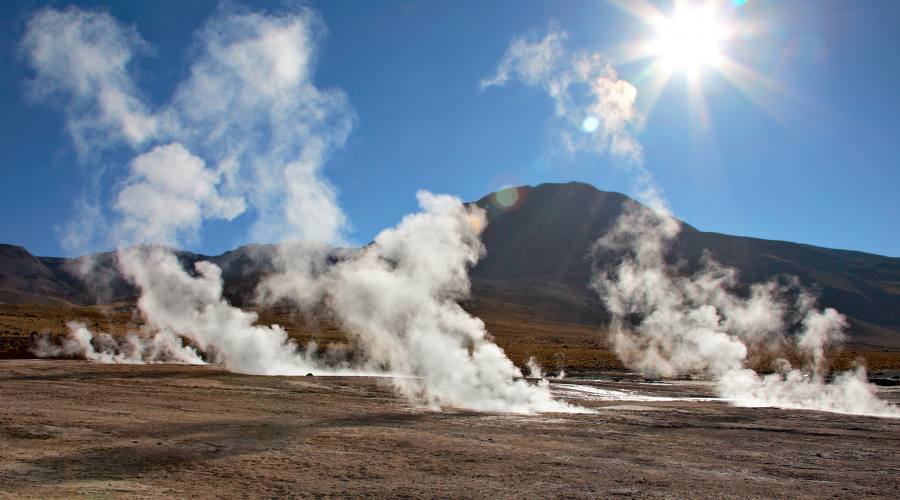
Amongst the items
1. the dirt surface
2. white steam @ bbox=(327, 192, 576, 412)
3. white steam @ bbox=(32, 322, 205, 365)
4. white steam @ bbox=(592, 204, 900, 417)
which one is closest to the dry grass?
white steam @ bbox=(32, 322, 205, 365)

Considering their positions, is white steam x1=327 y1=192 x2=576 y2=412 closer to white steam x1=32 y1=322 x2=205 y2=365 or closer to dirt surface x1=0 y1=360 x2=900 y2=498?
dirt surface x1=0 y1=360 x2=900 y2=498

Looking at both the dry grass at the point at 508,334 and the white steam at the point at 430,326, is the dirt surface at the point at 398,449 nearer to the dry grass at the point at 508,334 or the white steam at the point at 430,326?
the white steam at the point at 430,326

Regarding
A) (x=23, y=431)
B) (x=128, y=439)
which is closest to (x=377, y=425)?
(x=128, y=439)

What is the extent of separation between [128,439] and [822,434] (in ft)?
77.0

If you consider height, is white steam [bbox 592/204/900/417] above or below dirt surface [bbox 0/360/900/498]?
above

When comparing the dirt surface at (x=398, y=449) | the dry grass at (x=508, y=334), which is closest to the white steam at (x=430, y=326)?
the dirt surface at (x=398, y=449)

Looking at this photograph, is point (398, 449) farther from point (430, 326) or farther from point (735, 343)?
point (735, 343)

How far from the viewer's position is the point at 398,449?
57.4 ft

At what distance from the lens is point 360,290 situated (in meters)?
56.4

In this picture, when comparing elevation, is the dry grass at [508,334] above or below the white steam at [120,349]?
above

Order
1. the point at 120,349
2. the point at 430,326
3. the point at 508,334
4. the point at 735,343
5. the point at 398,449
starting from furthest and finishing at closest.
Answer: the point at 508,334, the point at 735,343, the point at 120,349, the point at 430,326, the point at 398,449

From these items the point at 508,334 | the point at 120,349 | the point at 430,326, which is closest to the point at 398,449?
the point at 430,326

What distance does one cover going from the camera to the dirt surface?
13.2 meters

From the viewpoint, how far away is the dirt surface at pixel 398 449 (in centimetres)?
1325
